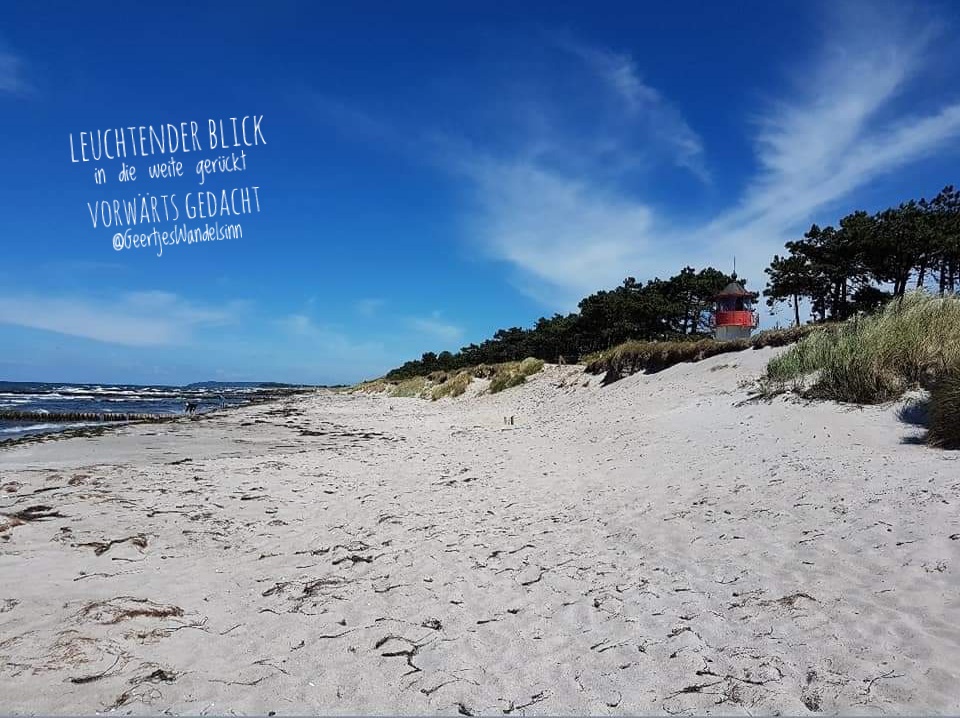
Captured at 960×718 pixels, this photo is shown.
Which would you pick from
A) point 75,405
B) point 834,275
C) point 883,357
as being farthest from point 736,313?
point 75,405

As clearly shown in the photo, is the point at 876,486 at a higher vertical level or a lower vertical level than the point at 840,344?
lower

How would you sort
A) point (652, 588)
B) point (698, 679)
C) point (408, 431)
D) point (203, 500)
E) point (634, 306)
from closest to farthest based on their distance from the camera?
point (698, 679), point (652, 588), point (203, 500), point (408, 431), point (634, 306)

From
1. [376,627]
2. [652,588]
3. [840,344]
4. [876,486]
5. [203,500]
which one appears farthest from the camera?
[840,344]

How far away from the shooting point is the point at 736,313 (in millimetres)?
25688

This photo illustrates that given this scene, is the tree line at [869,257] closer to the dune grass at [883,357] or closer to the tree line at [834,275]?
the tree line at [834,275]

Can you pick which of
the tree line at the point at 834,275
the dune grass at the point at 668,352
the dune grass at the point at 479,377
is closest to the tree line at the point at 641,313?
the tree line at the point at 834,275

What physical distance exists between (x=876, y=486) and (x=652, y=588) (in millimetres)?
2505

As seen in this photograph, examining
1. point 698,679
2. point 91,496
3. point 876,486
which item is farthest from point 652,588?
point 91,496

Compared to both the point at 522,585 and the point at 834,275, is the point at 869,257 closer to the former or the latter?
the point at 834,275

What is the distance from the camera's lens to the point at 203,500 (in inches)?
271

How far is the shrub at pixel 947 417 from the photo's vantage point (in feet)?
17.7

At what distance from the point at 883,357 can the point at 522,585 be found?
730 centimetres

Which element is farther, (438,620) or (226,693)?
(438,620)

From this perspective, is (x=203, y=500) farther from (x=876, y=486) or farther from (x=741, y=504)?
(x=876, y=486)
